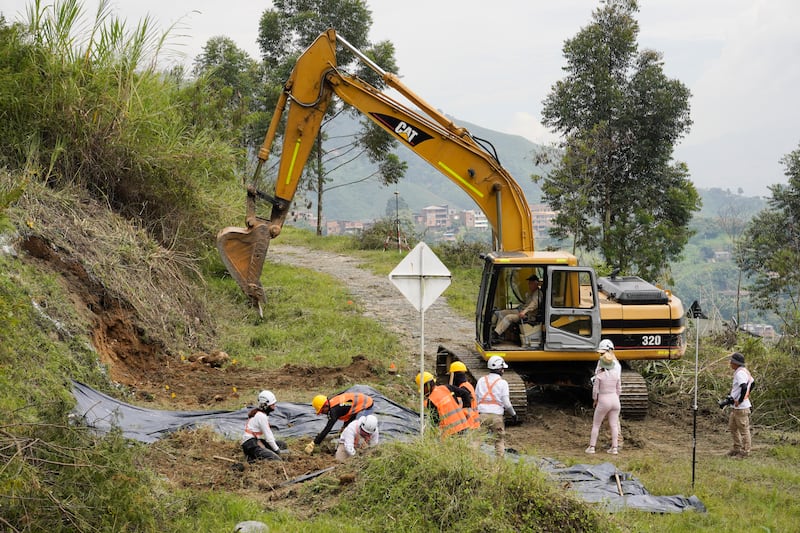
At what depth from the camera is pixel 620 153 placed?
2808 cm

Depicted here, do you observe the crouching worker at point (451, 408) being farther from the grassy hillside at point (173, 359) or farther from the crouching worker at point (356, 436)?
the grassy hillside at point (173, 359)

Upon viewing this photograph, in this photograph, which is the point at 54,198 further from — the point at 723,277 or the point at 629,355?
the point at 723,277

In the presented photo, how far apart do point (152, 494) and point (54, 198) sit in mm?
7909

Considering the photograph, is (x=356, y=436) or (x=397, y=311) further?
(x=397, y=311)

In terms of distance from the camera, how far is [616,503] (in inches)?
307

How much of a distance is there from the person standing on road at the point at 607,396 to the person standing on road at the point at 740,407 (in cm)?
139

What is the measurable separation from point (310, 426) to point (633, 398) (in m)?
4.57

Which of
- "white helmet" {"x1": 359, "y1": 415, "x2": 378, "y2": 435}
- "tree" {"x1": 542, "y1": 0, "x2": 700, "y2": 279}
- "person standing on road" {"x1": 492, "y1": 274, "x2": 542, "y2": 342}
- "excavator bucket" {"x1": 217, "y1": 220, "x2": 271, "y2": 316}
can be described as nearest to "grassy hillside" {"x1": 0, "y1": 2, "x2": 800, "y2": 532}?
"white helmet" {"x1": 359, "y1": 415, "x2": 378, "y2": 435}

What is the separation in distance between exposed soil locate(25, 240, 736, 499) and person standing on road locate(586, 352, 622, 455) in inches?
10.4

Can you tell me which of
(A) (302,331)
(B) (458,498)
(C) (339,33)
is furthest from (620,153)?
A: (B) (458,498)

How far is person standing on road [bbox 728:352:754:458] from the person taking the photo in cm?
991

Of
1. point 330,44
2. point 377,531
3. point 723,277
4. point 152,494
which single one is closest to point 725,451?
point 377,531

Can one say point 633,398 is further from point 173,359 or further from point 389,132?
point 173,359

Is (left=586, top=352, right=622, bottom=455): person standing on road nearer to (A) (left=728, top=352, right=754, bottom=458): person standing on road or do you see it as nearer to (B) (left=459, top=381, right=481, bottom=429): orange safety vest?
(A) (left=728, top=352, right=754, bottom=458): person standing on road
